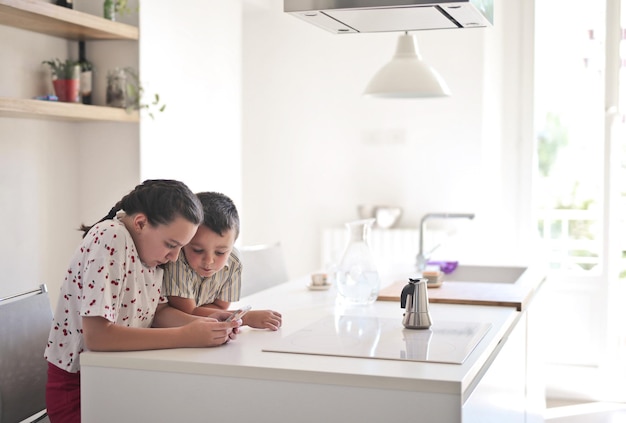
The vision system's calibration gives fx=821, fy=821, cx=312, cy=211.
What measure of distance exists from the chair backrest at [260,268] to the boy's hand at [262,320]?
100 cm

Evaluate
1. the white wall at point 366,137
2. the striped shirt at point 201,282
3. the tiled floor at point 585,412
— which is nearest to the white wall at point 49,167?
the striped shirt at point 201,282

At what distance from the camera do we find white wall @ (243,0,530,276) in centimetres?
486

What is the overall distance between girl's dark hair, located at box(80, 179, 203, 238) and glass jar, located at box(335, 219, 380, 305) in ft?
2.57

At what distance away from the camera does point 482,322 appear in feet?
7.66

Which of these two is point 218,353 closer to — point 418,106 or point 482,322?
point 482,322

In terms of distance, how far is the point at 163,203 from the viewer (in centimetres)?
190

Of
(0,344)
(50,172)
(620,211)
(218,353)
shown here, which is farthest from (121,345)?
(620,211)

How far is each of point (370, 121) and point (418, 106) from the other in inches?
12.7

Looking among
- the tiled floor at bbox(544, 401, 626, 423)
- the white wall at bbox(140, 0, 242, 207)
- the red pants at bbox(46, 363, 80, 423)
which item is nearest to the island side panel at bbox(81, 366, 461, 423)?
the red pants at bbox(46, 363, 80, 423)

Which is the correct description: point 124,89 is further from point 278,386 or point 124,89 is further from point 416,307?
point 278,386

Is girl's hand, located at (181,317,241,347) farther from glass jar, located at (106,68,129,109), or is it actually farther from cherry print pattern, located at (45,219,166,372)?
glass jar, located at (106,68,129,109)

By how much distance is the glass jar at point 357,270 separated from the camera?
8.60 ft

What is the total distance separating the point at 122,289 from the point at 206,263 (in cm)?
27

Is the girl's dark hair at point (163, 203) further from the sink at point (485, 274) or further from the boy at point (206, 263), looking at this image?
the sink at point (485, 274)
